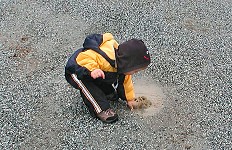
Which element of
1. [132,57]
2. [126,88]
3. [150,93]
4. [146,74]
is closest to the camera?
[132,57]

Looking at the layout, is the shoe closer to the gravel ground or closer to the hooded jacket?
the gravel ground

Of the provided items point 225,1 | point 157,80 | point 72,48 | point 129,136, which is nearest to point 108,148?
point 129,136

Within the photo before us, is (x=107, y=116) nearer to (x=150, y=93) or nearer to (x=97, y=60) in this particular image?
(x=97, y=60)

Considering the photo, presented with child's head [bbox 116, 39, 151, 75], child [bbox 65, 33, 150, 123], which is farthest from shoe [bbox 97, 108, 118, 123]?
child's head [bbox 116, 39, 151, 75]

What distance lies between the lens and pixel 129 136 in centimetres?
432

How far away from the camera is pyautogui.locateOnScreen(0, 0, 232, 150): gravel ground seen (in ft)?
14.2

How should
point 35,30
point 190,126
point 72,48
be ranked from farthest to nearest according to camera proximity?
point 35,30 → point 72,48 → point 190,126

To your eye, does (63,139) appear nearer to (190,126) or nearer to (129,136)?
(129,136)

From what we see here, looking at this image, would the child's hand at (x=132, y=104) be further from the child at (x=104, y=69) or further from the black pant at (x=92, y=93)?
the black pant at (x=92, y=93)

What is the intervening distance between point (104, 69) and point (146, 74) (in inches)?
46.6

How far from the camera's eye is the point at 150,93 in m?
4.98

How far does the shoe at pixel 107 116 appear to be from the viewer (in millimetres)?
4449

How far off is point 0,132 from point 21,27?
2.40 meters

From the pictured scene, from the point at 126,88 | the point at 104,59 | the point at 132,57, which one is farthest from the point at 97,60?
the point at 126,88
